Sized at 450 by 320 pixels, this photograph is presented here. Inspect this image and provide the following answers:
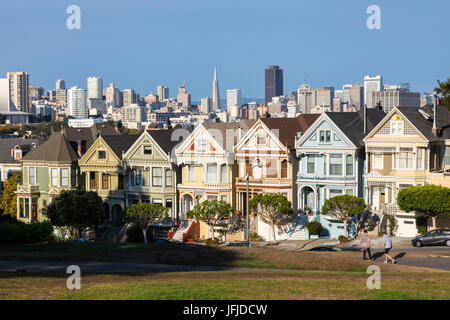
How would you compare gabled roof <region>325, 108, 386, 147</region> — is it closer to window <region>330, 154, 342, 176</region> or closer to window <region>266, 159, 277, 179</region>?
window <region>330, 154, 342, 176</region>

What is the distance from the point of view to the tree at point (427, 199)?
5109 centimetres

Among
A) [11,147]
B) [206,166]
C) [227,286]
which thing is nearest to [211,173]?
[206,166]

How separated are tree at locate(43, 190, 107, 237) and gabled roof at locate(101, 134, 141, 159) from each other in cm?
561

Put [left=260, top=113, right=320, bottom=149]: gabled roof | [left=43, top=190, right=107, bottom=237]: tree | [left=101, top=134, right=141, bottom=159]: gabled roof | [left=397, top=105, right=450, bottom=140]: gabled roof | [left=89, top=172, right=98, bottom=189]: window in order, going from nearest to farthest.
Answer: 1. [left=397, top=105, right=450, bottom=140]: gabled roof
2. [left=260, top=113, right=320, bottom=149]: gabled roof
3. [left=43, top=190, right=107, bottom=237]: tree
4. [left=101, top=134, right=141, bottom=159]: gabled roof
5. [left=89, top=172, right=98, bottom=189]: window

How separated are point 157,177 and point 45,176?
11.7 m

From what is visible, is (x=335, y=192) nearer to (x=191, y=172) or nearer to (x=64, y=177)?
(x=191, y=172)

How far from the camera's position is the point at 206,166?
202ft

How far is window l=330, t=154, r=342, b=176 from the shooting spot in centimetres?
5741

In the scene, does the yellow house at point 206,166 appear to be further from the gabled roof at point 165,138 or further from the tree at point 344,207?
the tree at point 344,207

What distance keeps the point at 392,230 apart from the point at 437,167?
5.80 meters

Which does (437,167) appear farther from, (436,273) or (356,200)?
(436,273)

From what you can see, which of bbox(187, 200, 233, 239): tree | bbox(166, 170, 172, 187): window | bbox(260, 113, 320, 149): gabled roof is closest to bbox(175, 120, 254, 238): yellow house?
bbox(166, 170, 172, 187): window

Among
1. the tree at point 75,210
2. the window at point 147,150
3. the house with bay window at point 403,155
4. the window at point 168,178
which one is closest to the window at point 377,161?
the house with bay window at point 403,155

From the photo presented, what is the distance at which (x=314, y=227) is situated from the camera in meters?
57.0
